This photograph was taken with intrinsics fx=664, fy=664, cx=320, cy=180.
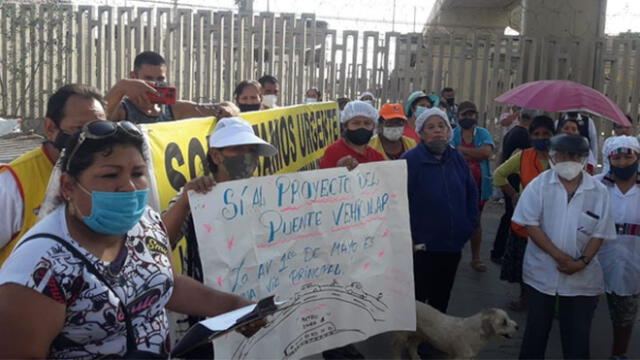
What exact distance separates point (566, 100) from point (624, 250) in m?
1.78

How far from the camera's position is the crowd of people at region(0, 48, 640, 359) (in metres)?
1.88

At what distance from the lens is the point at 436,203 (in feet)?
14.8

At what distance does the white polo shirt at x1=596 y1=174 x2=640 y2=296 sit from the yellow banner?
2.37m

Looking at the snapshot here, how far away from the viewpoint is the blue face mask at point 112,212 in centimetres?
197

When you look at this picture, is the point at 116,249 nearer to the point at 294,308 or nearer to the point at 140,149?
the point at 140,149

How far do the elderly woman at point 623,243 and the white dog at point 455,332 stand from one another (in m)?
0.76

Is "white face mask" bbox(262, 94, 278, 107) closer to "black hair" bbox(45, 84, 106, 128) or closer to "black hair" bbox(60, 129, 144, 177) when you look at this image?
"black hair" bbox(45, 84, 106, 128)

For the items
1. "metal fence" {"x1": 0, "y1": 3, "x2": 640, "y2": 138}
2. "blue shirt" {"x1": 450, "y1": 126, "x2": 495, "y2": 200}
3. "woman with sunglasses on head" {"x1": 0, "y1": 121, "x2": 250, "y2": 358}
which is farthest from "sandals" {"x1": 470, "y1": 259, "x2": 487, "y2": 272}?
"woman with sunglasses on head" {"x1": 0, "y1": 121, "x2": 250, "y2": 358}

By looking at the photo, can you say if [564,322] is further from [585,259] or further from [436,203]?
[436,203]

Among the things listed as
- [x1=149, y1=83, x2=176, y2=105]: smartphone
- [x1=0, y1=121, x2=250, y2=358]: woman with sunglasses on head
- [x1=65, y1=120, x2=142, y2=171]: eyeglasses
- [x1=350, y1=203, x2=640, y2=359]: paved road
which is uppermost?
[x1=149, y1=83, x2=176, y2=105]: smartphone

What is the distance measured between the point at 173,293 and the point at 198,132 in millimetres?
1383

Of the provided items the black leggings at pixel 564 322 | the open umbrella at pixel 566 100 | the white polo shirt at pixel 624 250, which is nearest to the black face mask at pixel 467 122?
the open umbrella at pixel 566 100

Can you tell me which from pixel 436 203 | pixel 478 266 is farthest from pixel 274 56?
pixel 436 203

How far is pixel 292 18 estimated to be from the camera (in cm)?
1152
